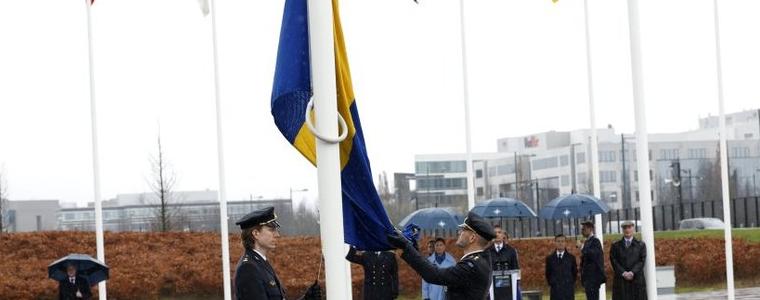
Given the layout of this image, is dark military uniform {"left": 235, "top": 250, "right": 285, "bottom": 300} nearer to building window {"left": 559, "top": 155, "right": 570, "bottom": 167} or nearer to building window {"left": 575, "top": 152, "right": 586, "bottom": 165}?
building window {"left": 575, "top": 152, "right": 586, "bottom": 165}

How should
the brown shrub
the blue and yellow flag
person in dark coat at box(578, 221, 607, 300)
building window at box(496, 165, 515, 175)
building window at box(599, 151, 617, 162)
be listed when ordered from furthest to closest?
building window at box(496, 165, 515, 175)
building window at box(599, 151, 617, 162)
the brown shrub
person in dark coat at box(578, 221, 607, 300)
the blue and yellow flag

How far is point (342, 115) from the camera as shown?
20.4 feet

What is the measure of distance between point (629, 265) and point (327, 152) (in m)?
14.3

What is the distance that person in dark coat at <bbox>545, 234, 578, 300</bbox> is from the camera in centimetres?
1962

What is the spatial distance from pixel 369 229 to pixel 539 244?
25.5 metres

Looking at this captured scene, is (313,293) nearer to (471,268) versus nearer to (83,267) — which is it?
(471,268)

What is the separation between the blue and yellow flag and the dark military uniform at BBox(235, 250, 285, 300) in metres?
1.02

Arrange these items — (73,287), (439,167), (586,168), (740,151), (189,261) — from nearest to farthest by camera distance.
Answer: (73,287) < (189,261) < (586,168) < (740,151) < (439,167)

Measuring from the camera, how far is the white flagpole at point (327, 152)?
225 inches

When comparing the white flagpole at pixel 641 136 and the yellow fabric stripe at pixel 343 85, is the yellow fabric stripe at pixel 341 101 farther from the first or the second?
the white flagpole at pixel 641 136

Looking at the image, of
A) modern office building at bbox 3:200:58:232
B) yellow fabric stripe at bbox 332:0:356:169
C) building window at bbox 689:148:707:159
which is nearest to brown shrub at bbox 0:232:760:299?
yellow fabric stripe at bbox 332:0:356:169

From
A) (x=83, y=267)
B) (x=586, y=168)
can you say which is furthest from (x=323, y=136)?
(x=586, y=168)

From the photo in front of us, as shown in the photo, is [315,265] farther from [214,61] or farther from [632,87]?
[632,87]

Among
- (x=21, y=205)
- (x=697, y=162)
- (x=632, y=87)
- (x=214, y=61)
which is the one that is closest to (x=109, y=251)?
(x=214, y=61)
